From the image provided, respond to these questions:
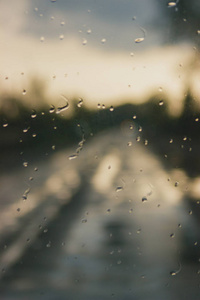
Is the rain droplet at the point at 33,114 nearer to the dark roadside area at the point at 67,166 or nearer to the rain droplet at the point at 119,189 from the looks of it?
the dark roadside area at the point at 67,166

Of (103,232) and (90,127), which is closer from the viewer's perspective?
(90,127)

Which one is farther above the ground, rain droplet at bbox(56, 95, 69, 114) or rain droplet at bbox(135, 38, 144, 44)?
rain droplet at bbox(135, 38, 144, 44)

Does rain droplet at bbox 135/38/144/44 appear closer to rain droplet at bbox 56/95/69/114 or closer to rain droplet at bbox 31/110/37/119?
rain droplet at bbox 56/95/69/114

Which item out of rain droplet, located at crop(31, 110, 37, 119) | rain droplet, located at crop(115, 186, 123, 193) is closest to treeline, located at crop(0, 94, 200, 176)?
rain droplet, located at crop(31, 110, 37, 119)

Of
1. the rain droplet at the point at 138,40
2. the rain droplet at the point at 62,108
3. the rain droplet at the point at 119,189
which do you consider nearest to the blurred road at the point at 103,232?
the rain droplet at the point at 119,189

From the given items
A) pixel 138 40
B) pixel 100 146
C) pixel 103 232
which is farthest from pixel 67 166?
pixel 138 40

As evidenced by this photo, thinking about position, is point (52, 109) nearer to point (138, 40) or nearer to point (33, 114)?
point (33, 114)

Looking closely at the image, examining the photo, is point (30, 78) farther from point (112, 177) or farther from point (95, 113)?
point (112, 177)
